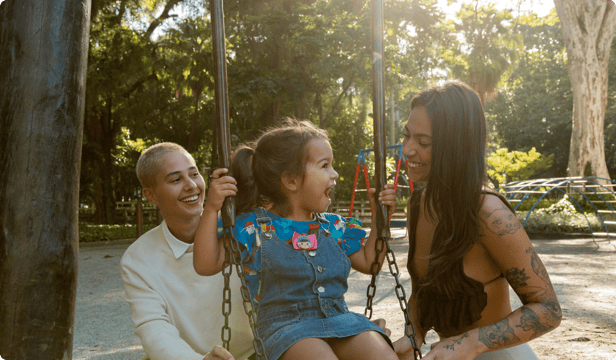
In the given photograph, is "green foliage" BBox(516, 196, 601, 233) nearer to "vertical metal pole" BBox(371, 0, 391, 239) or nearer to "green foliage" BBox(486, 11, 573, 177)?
"vertical metal pole" BBox(371, 0, 391, 239)

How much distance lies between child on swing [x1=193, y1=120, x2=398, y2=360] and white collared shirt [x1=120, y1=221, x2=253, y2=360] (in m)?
0.22

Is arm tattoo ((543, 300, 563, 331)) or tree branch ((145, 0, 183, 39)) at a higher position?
tree branch ((145, 0, 183, 39))

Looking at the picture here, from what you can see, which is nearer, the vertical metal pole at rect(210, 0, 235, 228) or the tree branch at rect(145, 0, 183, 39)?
the vertical metal pole at rect(210, 0, 235, 228)

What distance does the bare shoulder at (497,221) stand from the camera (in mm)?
1935

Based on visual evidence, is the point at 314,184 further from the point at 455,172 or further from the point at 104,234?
the point at 104,234

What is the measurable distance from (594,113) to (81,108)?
18238mm

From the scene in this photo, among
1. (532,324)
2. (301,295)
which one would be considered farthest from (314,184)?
(532,324)

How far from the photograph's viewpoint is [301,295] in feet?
7.22

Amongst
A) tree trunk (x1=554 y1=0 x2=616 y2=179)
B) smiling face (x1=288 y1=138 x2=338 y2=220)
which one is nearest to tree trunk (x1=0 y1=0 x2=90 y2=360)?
smiling face (x1=288 y1=138 x2=338 y2=220)

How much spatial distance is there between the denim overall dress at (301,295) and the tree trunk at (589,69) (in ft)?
57.1

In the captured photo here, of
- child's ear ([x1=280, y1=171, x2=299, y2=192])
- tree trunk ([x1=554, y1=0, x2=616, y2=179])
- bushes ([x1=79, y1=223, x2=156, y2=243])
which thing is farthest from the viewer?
tree trunk ([x1=554, y1=0, x2=616, y2=179])

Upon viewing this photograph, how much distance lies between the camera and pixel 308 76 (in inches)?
583

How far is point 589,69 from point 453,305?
18.1 m

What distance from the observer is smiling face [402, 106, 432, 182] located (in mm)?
2086
